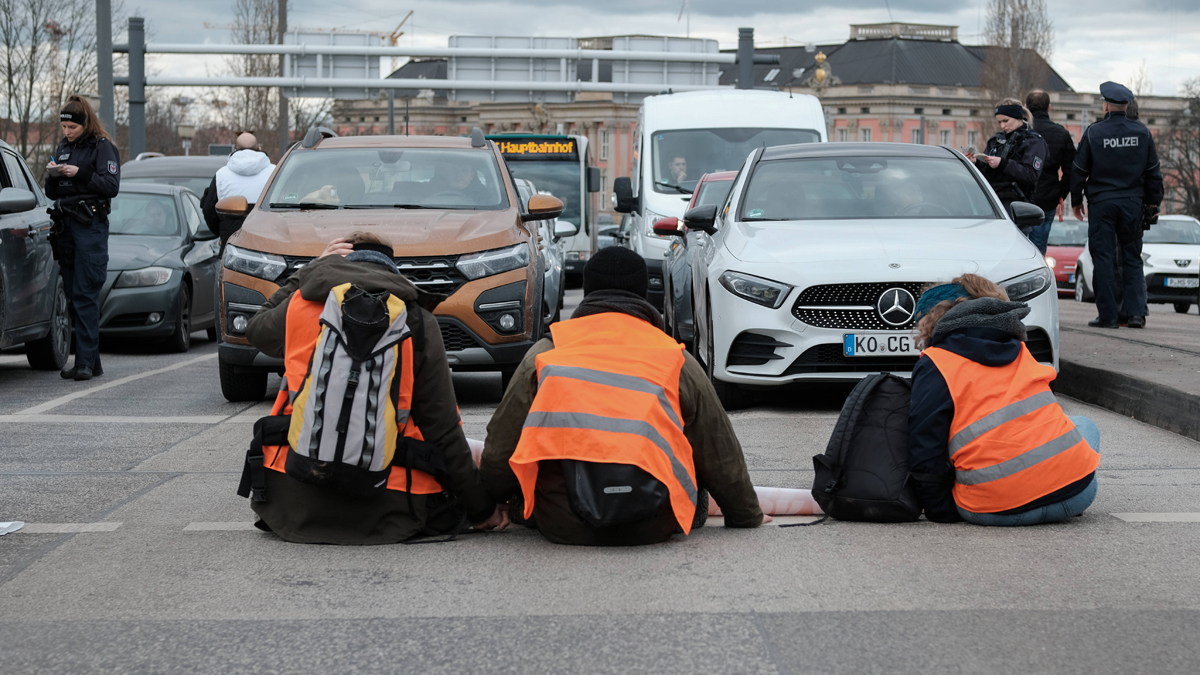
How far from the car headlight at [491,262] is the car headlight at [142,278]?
5.52m

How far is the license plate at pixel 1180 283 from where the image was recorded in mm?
23484

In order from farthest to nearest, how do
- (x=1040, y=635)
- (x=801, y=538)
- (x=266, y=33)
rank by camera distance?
(x=266, y=33), (x=801, y=538), (x=1040, y=635)

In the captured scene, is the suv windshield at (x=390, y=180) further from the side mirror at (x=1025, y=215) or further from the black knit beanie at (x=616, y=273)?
the black knit beanie at (x=616, y=273)

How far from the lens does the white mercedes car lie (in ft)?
26.8

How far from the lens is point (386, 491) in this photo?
5191mm

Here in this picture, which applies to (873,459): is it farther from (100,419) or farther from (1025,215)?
(100,419)

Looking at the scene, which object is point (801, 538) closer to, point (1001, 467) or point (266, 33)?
point (1001, 467)

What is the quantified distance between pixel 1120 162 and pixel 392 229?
21.4 feet

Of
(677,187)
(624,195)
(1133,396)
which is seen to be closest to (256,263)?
(1133,396)

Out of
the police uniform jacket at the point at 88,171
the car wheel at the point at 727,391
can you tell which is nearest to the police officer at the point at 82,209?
the police uniform jacket at the point at 88,171

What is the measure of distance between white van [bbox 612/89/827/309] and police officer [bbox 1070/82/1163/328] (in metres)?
5.42

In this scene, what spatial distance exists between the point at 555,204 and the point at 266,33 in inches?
1867

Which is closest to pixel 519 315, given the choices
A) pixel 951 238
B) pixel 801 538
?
pixel 951 238

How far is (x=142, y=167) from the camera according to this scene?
64.4ft
